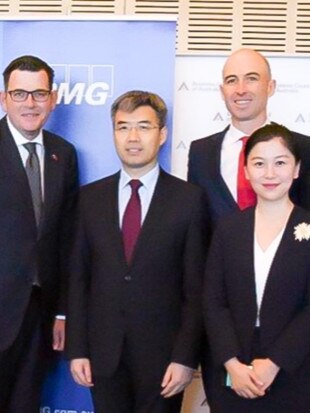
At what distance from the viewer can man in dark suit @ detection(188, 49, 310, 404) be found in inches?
93.9

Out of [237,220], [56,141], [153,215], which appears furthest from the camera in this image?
[56,141]

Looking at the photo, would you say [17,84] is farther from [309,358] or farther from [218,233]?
[309,358]

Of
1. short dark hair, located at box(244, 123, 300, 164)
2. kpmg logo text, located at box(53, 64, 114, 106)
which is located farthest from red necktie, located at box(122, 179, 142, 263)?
kpmg logo text, located at box(53, 64, 114, 106)

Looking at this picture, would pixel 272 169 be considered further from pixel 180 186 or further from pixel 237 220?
pixel 180 186

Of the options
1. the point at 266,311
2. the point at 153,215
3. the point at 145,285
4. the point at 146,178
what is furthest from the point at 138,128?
the point at 266,311

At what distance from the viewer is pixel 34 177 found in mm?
2432

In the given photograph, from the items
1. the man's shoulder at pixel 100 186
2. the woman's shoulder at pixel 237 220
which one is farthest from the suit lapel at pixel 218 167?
the man's shoulder at pixel 100 186

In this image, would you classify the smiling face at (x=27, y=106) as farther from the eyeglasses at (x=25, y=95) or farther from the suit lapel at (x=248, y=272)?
the suit lapel at (x=248, y=272)

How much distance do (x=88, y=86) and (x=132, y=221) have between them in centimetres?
81

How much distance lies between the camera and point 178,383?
2186 mm

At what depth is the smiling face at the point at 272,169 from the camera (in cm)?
207

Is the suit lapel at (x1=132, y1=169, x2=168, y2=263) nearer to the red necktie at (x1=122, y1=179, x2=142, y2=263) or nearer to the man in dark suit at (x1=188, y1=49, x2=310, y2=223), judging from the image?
the red necktie at (x1=122, y1=179, x2=142, y2=263)

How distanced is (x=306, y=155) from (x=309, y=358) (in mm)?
740

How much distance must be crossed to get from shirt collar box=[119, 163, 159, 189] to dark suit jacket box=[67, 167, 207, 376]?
45 millimetres
